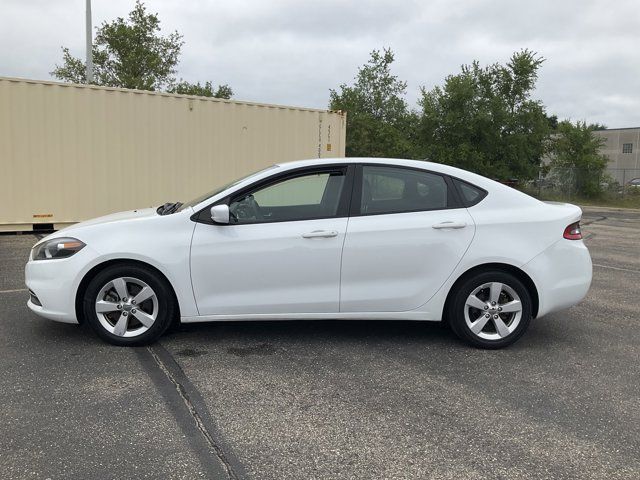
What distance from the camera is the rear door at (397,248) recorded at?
14.1ft

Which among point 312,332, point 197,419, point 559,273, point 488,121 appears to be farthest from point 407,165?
point 488,121

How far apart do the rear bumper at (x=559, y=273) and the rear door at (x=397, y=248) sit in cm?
62

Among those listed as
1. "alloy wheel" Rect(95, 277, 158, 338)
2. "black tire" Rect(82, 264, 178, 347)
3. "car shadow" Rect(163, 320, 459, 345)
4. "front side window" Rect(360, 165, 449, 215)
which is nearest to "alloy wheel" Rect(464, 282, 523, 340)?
"car shadow" Rect(163, 320, 459, 345)

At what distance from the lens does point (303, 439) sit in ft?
A: 9.84

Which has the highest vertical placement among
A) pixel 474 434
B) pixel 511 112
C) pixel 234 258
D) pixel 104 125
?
pixel 511 112

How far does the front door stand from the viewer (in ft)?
13.9

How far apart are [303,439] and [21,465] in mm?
1409

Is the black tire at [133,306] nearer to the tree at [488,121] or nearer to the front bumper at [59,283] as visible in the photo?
the front bumper at [59,283]

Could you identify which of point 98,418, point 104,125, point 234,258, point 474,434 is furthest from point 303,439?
point 104,125

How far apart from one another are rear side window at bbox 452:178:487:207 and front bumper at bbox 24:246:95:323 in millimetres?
2963

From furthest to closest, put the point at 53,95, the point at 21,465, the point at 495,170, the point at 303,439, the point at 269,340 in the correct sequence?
the point at 495,170 → the point at 53,95 → the point at 269,340 → the point at 303,439 → the point at 21,465

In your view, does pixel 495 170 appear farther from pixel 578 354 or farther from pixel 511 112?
pixel 578 354

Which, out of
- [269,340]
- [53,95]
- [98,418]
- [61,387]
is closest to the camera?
[98,418]

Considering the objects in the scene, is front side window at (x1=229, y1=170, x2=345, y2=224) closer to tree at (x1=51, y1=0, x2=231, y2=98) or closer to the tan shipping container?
the tan shipping container
